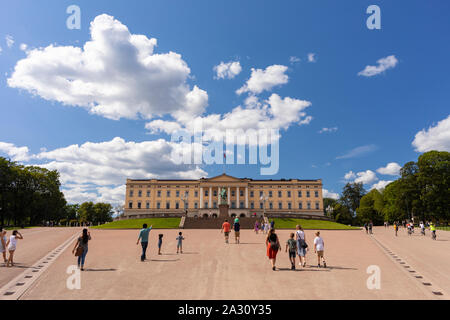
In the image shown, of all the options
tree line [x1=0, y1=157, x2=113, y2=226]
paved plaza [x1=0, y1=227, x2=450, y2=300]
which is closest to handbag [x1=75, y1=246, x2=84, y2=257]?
paved plaza [x1=0, y1=227, x2=450, y2=300]

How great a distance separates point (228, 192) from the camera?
87.6 meters

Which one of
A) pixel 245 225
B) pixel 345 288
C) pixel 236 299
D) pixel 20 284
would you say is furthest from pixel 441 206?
pixel 20 284

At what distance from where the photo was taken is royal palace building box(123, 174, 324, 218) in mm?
88062

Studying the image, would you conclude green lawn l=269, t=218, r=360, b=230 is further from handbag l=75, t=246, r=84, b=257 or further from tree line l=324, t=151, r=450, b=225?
handbag l=75, t=246, r=84, b=257

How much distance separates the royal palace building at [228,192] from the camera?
8806 cm

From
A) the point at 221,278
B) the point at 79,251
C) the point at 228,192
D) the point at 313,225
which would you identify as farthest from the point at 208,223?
the point at 221,278

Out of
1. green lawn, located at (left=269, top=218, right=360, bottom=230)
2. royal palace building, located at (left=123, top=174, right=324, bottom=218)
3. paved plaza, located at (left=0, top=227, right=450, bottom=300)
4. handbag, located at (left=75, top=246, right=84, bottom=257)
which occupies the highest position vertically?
royal palace building, located at (left=123, top=174, right=324, bottom=218)

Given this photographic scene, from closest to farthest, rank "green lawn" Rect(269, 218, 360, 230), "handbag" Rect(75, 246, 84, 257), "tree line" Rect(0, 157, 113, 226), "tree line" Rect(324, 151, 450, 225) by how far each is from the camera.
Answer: "handbag" Rect(75, 246, 84, 257) → "green lawn" Rect(269, 218, 360, 230) → "tree line" Rect(324, 151, 450, 225) → "tree line" Rect(0, 157, 113, 226)

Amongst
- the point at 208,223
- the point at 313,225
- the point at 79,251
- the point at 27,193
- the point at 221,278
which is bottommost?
the point at 313,225

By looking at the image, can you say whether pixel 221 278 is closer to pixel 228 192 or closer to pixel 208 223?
pixel 208 223

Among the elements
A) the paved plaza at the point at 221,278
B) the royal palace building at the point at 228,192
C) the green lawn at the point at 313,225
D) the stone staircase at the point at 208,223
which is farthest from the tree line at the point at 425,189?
the paved plaza at the point at 221,278

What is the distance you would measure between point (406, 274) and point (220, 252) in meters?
9.50

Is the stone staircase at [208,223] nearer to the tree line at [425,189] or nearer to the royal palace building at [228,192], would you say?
the tree line at [425,189]

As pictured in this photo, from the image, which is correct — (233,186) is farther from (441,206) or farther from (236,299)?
(236,299)
